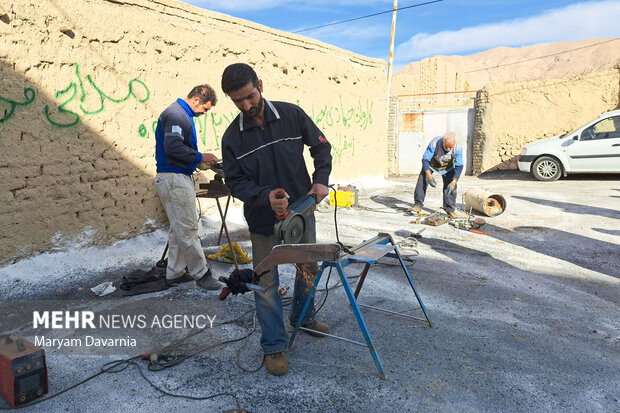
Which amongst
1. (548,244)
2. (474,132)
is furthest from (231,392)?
(474,132)

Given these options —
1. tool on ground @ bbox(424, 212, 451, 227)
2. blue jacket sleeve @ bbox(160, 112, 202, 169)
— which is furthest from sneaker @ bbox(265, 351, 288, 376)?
tool on ground @ bbox(424, 212, 451, 227)

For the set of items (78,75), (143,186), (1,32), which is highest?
(1,32)

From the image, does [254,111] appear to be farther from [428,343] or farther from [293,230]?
[428,343]

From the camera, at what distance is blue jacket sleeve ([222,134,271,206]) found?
8.75 ft

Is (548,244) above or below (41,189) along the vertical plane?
below

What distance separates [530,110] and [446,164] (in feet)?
26.1

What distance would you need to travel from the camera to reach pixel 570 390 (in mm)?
2592

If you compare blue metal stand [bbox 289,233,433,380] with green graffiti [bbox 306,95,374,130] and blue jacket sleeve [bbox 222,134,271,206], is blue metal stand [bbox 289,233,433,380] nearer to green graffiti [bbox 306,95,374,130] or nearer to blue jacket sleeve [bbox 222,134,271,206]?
blue jacket sleeve [bbox 222,134,271,206]

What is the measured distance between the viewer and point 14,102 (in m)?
4.38

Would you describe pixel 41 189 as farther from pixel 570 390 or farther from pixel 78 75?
pixel 570 390

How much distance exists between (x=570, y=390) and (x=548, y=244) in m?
3.83

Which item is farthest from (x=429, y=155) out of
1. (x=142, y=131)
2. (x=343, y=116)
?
(x=142, y=131)

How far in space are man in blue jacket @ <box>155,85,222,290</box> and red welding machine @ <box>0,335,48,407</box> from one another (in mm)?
1820

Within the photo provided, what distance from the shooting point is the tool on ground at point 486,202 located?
744 centimetres
